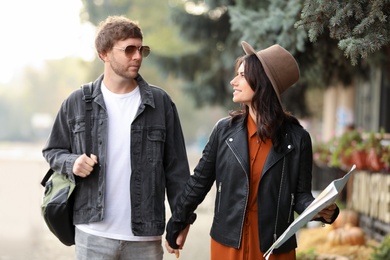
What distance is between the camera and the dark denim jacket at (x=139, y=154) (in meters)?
4.21

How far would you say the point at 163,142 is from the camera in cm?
438

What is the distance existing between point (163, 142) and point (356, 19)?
1288 mm

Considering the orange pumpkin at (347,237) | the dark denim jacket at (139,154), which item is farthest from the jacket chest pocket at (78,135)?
the orange pumpkin at (347,237)

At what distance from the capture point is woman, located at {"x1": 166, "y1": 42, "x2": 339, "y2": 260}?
3896mm

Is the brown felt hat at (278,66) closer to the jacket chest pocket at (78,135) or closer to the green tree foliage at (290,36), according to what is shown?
the green tree foliage at (290,36)

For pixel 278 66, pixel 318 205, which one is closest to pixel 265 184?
pixel 318 205

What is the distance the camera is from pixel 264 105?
3957mm

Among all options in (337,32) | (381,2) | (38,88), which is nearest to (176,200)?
(337,32)

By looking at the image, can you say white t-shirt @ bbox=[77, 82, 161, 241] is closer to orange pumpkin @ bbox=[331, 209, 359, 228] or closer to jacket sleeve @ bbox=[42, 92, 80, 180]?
jacket sleeve @ bbox=[42, 92, 80, 180]

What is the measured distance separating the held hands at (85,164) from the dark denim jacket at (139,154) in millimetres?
60

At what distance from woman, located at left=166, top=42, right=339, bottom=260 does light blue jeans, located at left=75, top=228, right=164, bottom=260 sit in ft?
1.37

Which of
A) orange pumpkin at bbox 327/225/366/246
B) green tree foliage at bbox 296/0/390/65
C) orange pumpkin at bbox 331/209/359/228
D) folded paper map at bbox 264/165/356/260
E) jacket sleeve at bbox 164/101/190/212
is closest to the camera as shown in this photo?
folded paper map at bbox 264/165/356/260

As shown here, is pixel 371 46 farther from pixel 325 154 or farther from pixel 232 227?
pixel 325 154

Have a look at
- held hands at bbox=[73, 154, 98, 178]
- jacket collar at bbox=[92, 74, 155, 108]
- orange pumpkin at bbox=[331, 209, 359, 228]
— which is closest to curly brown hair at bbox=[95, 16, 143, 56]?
jacket collar at bbox=[92, 74, 155, 108]
